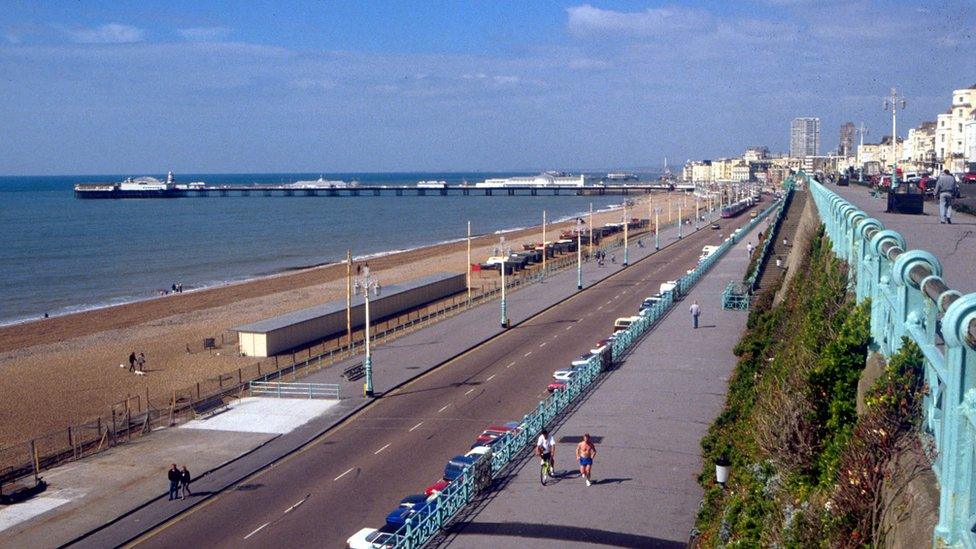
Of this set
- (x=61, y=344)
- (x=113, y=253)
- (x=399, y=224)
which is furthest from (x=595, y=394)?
(x=399, y=224)

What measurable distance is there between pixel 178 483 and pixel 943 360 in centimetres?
1767

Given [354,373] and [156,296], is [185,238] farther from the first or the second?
[354,373]

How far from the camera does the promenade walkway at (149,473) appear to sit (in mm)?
17344

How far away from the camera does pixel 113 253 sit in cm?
8981

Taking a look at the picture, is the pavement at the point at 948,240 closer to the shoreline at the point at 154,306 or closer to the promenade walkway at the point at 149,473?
the promenade walkway at the point at 149,473

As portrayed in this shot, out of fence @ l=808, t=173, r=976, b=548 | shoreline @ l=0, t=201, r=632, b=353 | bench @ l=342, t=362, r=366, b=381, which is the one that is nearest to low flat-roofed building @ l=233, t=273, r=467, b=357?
bench @ l=342, t=362, r=366, b=381

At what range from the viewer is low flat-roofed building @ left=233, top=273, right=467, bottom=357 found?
121ft

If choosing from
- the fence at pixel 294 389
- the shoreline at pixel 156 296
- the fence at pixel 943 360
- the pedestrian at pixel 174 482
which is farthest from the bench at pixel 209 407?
the fence at pixel 943 360

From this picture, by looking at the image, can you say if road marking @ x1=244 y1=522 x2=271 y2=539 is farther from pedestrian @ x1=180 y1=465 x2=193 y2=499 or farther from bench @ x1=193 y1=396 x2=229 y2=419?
bench @ x1=193 y1=396 x2=229 y2=419

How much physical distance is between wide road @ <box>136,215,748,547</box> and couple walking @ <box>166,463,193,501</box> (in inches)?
29.2

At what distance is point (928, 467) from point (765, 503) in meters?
3.96

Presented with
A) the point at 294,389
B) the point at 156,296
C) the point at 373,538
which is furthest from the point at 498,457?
the point at 156,296

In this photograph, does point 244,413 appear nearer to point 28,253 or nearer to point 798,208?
point 798,208

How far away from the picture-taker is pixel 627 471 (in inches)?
683
